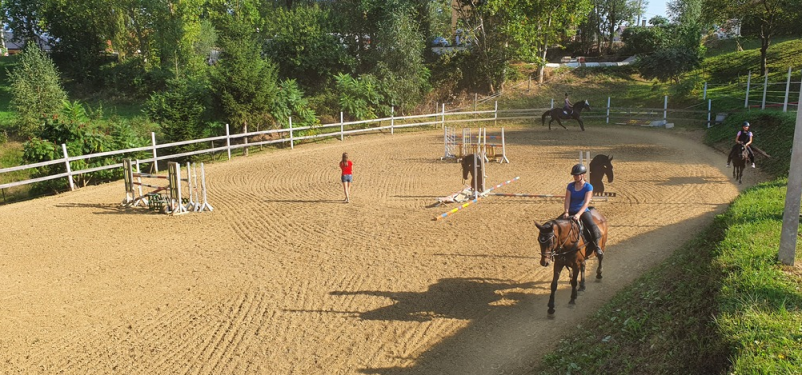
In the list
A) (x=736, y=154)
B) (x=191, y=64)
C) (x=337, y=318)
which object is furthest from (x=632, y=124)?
(x=191, y=64)

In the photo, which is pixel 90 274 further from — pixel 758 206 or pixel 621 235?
pixel 758 206

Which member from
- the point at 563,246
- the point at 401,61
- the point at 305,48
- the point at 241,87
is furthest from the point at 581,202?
the point at 305,48

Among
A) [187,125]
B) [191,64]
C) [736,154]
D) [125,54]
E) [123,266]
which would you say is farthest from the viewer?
[125,54]

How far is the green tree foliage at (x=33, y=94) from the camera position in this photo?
28672 millimetres

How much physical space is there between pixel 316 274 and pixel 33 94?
28.3m

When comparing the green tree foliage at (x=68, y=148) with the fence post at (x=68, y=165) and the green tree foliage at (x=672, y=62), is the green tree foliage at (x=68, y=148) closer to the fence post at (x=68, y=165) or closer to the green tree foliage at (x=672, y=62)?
the fence post at (x=68, y=165)

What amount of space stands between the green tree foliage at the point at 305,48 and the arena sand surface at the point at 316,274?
24096mm

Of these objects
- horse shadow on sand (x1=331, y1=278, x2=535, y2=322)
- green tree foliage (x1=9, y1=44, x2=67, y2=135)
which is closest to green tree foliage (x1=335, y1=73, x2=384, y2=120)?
green tree foliage (x1=9, y1=44, x2=67, y2=135)

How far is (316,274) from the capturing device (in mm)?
9914

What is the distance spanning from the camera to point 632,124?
93.4ft

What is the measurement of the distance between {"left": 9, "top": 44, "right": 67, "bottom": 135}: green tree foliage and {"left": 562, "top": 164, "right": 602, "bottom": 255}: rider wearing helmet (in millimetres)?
29017

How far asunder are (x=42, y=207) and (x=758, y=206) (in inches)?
711

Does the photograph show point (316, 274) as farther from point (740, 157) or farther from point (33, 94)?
point (33, 94)

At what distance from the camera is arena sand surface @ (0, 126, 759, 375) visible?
23.9 ft
